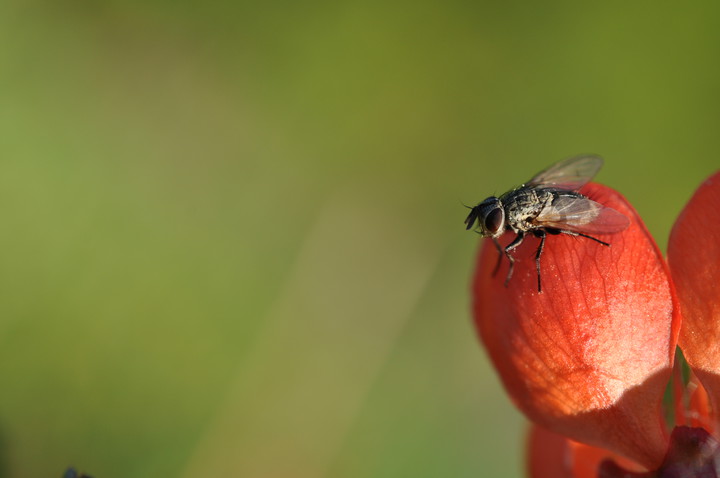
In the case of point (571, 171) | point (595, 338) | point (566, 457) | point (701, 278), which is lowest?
point (566, 457)

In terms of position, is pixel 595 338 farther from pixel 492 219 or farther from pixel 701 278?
pixel 492 219

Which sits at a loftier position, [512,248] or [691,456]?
[512,248]

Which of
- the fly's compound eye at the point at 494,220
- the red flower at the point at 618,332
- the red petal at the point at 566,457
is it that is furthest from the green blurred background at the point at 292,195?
the red flower at the point at 618,332

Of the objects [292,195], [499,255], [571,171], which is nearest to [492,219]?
[499,255]

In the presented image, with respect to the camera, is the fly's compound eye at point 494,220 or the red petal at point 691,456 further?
the fly's compound eye at point 494,220

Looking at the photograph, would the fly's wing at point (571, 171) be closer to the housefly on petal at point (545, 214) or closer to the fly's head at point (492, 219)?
the housefly on petal at point (545, 214)

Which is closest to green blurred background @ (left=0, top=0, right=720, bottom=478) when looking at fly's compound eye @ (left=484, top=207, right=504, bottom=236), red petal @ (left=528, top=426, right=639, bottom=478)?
red petal @ (left=528, top=426, right=639, bottom=478)

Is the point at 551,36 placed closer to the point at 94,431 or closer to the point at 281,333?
the point at 281,333

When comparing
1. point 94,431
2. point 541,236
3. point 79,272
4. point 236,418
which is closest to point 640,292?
point 541,236
